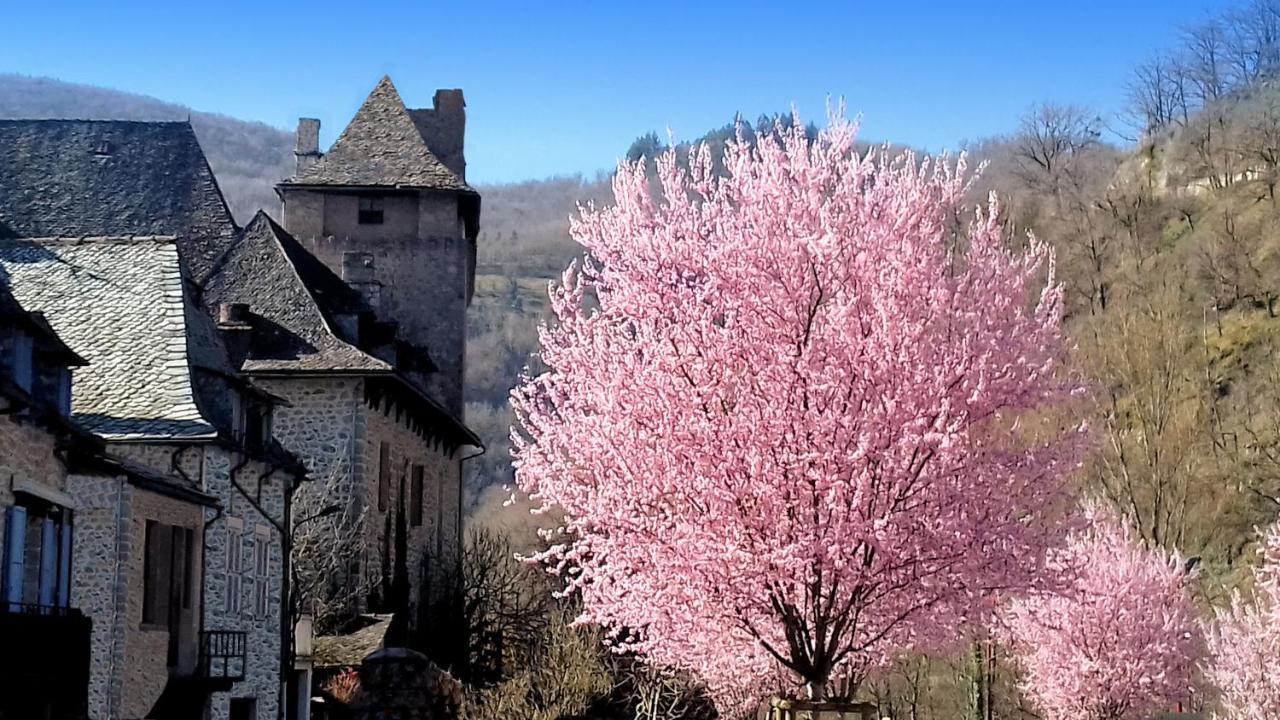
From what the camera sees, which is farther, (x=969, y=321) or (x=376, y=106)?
(x=376, y=106)

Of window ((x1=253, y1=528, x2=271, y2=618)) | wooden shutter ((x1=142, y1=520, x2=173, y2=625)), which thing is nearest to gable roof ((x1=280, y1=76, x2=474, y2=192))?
window ((x1=253, y1=528, x2=271, y2=618))

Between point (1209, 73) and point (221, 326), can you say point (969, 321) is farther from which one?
point (1209, 73)

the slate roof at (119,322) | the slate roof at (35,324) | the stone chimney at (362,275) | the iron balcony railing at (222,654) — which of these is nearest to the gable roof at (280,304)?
the stone chimney at (362,275)

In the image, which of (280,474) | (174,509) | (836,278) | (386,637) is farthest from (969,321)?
(386,637)

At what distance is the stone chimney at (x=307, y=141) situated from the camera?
4344cm

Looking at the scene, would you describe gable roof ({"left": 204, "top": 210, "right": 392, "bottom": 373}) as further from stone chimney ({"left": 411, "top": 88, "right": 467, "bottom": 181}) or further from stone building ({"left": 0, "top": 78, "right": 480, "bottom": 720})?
stone chimney ({"left": 411, "top": 88, "right": 467, "bottom": 181})

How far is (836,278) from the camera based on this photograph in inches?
607

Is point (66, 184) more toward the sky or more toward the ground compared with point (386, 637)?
more toward the sky

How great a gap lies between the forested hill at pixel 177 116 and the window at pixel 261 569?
72.5 meters

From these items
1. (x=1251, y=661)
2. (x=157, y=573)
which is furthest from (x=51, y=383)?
(x=1251, y=661)

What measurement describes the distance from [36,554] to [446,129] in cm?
2810

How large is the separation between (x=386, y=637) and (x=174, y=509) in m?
9.76

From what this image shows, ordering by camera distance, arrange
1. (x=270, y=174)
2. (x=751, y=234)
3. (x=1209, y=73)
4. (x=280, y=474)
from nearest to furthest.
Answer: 1. (x=751, y=234)
2. (x=280, y=474)
3. (x=1209, y=73)
4. (x=270, y=174)

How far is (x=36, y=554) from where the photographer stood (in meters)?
17.2
